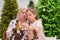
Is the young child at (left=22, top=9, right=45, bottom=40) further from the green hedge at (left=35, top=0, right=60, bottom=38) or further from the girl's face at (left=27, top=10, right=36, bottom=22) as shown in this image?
the green hedge at (left=35, top=0, right=60, bottom=38)

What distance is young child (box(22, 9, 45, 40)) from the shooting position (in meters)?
2.10

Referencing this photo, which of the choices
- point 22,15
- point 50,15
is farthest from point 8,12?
point 22,15

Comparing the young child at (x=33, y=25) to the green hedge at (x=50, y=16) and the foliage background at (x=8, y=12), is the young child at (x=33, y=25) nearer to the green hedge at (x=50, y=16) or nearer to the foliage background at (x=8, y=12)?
the green hedge at (x=50, y=16)

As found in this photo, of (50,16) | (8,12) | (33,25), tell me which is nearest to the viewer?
(33,25)

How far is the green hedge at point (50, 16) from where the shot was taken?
167 inches

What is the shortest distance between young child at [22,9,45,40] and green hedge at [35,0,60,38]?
2066mm

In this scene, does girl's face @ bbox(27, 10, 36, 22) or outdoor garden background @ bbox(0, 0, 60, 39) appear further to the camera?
outdoor garden background @ bbox(0, 0, 60, 39)

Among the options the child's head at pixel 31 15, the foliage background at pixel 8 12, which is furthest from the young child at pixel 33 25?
the foliage background at pixel 8 12

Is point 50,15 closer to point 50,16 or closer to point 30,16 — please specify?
point 50,16

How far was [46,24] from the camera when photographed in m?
4.25

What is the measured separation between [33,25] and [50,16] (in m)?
2.17

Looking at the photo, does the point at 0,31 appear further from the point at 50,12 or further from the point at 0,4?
the point at 50,12

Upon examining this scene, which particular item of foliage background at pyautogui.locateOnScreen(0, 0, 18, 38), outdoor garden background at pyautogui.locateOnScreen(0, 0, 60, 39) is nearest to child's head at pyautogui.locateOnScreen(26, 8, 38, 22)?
outdoor garden background at pyautogui.locateOnScreen(0, 0, 60, 39)

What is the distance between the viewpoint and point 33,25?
2135mm
